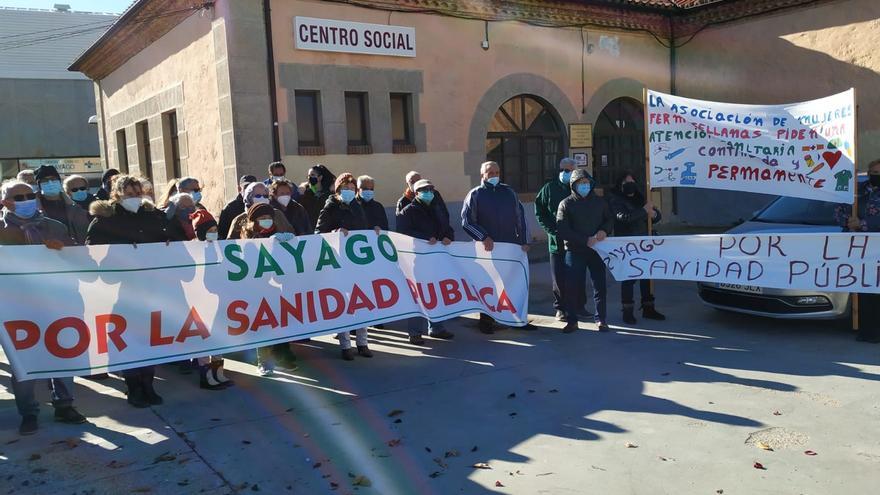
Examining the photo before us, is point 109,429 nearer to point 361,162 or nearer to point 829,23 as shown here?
point 361,162

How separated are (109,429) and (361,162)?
6.93 meters

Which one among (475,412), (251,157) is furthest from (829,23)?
(475,412)

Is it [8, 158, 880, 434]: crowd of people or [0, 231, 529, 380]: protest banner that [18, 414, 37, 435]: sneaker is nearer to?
[8, 158, 880, 434]: crowd of people

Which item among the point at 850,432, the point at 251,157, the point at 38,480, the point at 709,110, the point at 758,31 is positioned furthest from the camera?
the point at 758,31

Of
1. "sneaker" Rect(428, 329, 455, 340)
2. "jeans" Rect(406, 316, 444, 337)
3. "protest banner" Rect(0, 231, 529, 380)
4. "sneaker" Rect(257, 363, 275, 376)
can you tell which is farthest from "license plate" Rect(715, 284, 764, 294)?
"sneaker" Rect(257, 363, 275, 376)

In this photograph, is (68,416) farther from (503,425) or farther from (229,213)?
(503,425)

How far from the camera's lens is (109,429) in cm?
474

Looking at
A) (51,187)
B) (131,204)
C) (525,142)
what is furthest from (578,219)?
(525,142)

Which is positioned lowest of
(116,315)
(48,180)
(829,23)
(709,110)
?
(116,315)

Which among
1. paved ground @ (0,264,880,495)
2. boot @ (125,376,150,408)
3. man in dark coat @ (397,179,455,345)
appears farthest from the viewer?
man in dark coat @ (397,179,455,345)

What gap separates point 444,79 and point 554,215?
533 centimetres

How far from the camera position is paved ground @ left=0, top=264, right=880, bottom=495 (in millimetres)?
3795

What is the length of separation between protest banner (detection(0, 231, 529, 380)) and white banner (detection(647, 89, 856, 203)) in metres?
2.31

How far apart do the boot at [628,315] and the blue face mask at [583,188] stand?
138 cm
